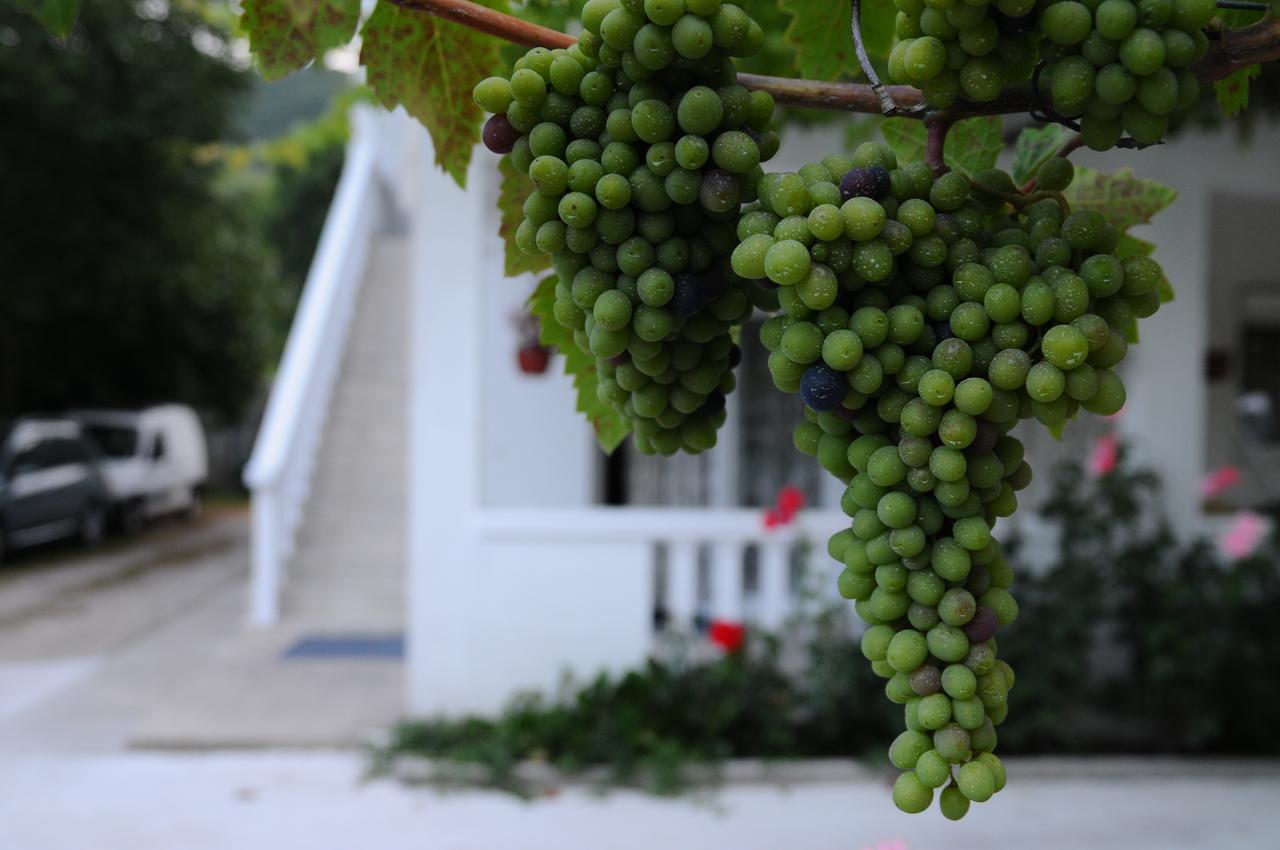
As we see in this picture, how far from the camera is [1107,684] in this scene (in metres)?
4.18

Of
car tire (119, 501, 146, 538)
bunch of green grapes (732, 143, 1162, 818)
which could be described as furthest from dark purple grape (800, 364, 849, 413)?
car tire (119, 501, 146, 538)

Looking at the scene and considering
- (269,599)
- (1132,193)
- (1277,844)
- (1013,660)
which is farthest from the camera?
(269,599)

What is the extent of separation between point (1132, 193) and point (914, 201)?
0.35 m

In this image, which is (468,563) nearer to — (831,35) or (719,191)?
(831,35)

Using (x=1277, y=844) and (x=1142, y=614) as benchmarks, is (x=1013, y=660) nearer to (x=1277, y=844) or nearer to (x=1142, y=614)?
(x=1142, y=614)

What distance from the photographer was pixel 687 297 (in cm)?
76

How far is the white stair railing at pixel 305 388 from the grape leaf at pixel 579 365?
569cm

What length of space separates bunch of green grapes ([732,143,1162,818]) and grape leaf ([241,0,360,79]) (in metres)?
0.48

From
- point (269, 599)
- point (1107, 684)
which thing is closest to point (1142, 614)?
point (1107, 684)

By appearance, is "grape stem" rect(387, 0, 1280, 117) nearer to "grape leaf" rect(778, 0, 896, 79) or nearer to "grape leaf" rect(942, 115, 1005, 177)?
"grape leaf" rect(942, 115, 1005, 177)

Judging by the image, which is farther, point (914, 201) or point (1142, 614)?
point (1142, 614)

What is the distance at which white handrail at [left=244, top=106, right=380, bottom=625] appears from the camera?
252 inches

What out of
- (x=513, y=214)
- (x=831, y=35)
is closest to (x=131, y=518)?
(x=513, y=214)

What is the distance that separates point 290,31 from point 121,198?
11.8 m
